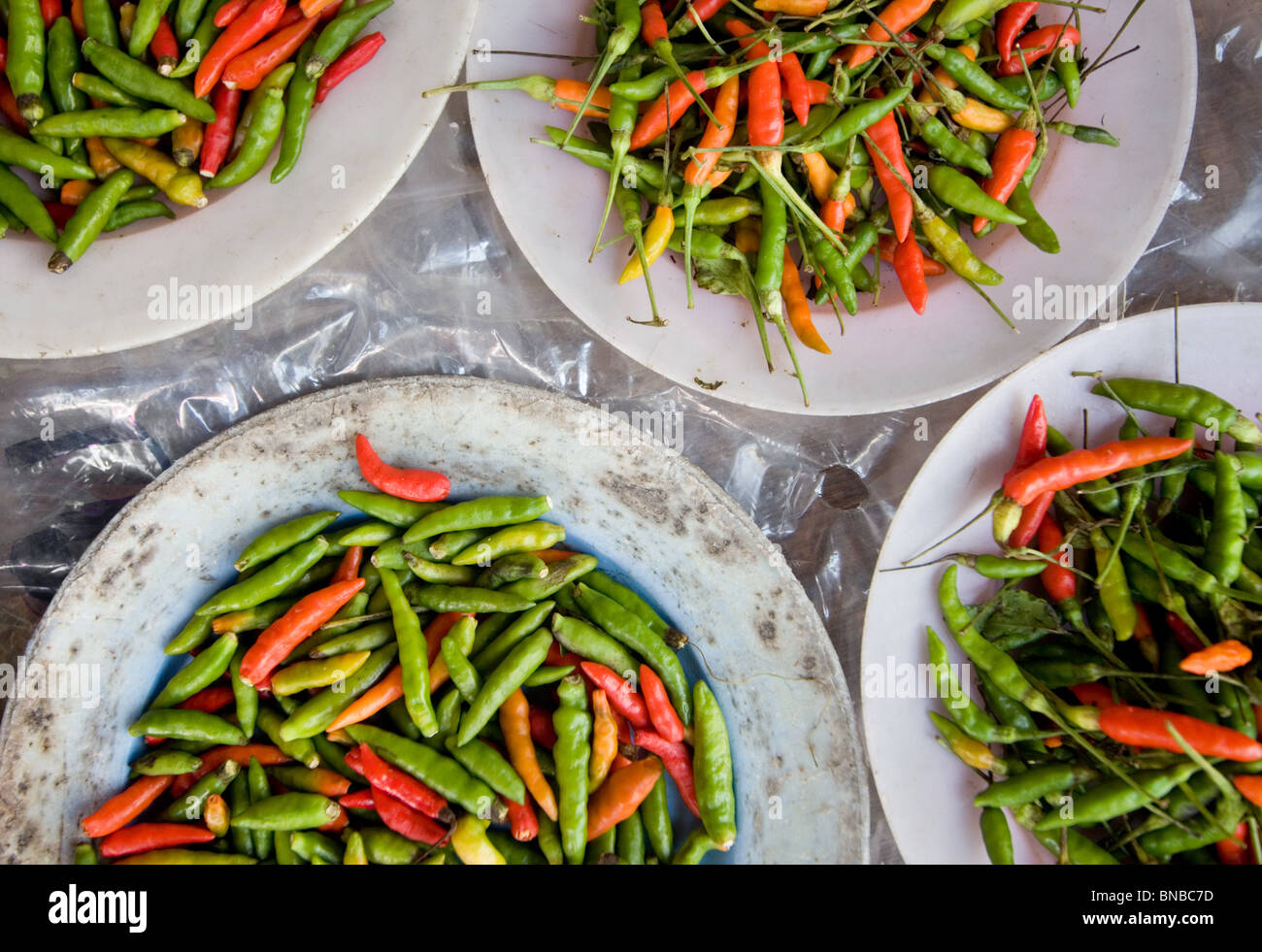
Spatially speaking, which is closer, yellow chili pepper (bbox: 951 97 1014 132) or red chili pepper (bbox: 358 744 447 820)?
yellow chili pepper (bbox: 951 97 1014 132)

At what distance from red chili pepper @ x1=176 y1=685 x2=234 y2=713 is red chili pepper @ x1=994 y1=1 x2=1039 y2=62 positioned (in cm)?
164

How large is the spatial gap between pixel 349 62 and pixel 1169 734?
4.81 feet

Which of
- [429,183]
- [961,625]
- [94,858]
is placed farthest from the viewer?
[429,183]

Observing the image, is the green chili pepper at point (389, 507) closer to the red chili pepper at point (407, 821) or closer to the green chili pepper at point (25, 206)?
the red chili pepper at point (407, 821)

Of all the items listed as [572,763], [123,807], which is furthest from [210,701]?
[572,763]

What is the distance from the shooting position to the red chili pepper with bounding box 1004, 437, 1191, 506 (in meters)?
1.18

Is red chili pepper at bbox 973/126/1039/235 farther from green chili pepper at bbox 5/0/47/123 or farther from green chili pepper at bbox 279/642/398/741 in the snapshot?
green chili pepper at bbox 5/0/47/123

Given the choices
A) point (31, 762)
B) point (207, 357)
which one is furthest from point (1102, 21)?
point (31, 762)

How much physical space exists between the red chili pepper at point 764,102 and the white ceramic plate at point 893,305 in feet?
0.76

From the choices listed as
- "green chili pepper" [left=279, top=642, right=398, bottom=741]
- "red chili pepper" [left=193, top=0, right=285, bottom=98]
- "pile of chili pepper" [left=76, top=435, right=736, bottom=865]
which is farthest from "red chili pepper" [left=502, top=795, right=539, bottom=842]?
"red chili pepper" [left=193, top=0, right=285, bottom=98]

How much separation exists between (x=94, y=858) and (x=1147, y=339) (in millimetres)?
1844

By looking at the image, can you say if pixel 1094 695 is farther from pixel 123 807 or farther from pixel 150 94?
pixel 150 94

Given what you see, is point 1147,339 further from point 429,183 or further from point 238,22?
point 238,22
